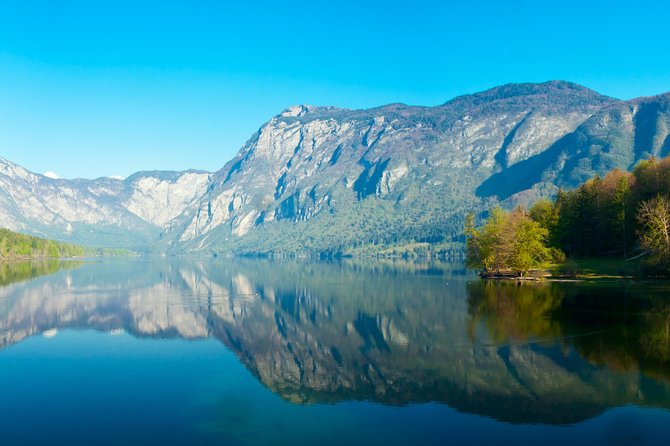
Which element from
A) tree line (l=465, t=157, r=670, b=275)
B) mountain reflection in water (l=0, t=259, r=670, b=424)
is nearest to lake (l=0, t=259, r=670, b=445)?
mountain reflection in water (l=0, t=259, r=670, b=424)

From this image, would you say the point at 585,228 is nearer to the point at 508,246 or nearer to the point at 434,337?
the point at 508,246

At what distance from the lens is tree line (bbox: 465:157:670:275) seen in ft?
396

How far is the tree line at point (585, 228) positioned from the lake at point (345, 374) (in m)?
44.9

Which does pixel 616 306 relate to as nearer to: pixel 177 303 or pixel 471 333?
pixel 471 333

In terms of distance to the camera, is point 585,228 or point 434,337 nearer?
point 434,337

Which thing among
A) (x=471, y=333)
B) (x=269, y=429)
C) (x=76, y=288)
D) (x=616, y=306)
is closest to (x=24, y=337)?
(x=269, y=429)

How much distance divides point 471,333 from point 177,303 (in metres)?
57.8

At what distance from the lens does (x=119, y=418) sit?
32.8 metres

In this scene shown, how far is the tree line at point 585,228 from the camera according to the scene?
12056 cm

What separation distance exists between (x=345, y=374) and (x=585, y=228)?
117 m

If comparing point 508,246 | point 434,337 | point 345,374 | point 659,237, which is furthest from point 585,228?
point 345,374

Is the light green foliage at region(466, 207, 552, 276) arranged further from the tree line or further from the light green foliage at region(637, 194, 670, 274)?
the light green foliage at region(637, 194, 670, 274)

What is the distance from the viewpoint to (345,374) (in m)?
43.8

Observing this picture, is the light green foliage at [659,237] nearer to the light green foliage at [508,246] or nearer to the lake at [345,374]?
the lake at [345,374]
